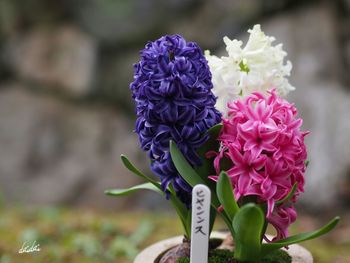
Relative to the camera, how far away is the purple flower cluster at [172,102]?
98 centimetres

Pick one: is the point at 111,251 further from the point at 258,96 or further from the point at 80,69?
the point at 80,69

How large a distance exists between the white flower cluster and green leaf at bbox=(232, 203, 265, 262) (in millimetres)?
247

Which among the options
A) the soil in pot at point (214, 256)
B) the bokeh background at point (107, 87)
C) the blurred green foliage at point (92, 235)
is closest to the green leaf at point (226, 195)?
the soil in pot at point (214, 256)

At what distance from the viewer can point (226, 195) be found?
0.95m

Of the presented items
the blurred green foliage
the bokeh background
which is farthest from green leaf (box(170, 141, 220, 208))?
the bokeh background

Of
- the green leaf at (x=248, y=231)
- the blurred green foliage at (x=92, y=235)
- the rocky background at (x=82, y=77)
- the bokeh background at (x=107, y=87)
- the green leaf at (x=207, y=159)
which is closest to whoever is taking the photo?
the green leaf at (x=248, y=231)

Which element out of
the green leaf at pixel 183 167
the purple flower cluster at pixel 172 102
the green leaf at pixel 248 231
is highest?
the purple flower cluster at pixel 172 102

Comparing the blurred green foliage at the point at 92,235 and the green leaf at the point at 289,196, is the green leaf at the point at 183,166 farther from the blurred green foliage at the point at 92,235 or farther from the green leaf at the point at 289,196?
the blurred green foliage at the point at 92,235

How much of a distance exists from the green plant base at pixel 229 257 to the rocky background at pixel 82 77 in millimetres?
1626

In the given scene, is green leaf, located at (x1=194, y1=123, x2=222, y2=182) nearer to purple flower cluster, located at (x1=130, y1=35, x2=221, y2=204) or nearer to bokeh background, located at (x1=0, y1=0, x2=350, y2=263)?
purple flower cluster, located at (x1=130, y1=35, x2=221, y2=204)

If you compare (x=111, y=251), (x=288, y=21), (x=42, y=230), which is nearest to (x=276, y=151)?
(x=111, y=251)

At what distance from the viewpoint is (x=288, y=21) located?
2678mm

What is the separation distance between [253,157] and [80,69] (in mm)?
2225

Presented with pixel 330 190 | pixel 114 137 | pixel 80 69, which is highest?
pixel 80 69
